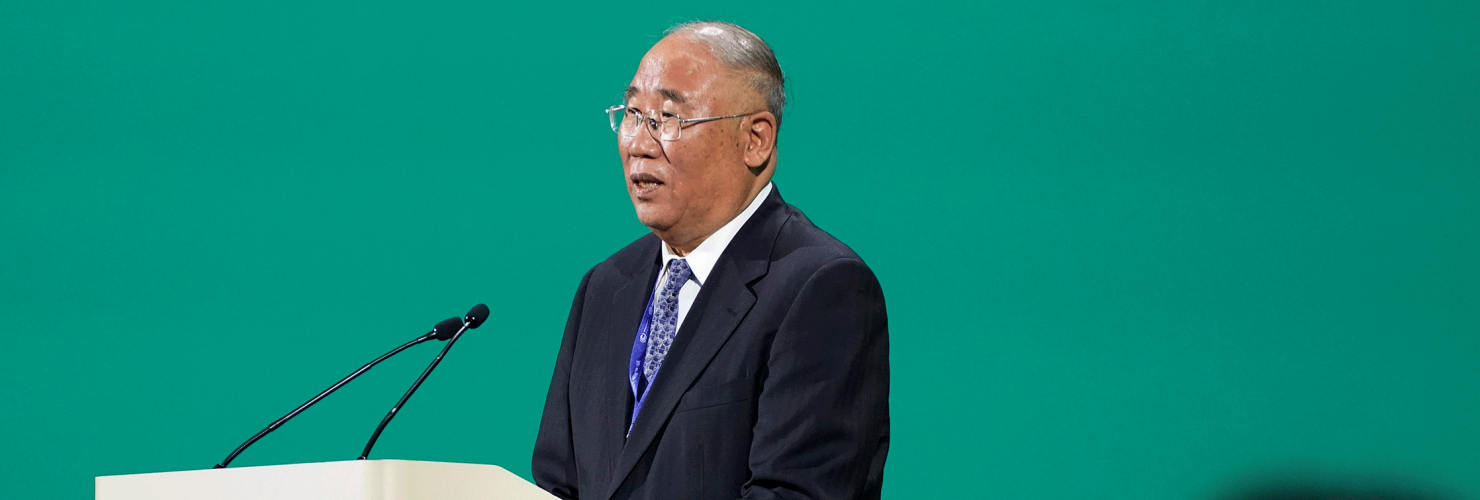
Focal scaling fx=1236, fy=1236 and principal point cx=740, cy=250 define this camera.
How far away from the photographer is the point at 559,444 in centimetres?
162

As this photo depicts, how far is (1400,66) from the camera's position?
2834mm

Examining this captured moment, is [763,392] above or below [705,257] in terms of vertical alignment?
below

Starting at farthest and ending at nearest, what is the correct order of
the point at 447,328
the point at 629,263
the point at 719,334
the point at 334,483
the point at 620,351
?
the point at 447,328, the point at 629,263, the point at 620,351, the point at 719,334, the point at 334,483

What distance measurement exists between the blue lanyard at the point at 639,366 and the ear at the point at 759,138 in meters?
0.22

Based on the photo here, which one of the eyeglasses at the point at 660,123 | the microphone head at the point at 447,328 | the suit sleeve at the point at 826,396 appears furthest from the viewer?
the microphone head at the point at 447,328

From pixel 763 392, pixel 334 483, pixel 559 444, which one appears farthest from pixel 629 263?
pixel 334 483

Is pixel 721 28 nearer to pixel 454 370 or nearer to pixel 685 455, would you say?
pixel 685 455

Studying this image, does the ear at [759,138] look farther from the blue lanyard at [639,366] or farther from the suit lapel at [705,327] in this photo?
the blue lanyard at [639,366]

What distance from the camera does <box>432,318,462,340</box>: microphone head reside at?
1.78 metres

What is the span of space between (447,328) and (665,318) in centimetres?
41

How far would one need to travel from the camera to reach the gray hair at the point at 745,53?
1508 millimetres

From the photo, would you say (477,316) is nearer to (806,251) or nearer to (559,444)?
(559,444)

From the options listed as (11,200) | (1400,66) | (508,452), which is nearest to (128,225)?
(11,200)

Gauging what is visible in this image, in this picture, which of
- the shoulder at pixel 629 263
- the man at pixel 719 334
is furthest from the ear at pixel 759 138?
the shoulder at pixel 629 263
